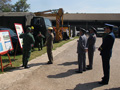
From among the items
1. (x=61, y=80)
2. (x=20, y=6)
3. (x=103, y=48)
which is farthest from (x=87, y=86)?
(x=20, y=6)

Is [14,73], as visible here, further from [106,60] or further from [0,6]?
[0,6]

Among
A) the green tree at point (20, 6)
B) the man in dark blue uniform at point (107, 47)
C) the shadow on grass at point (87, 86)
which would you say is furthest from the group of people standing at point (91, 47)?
the green tree at point (20, 6)

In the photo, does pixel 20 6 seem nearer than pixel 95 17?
No

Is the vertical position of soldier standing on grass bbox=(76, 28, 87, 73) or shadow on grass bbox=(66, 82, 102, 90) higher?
soldier standing on grass bbox=(76, 28, 87, 73)

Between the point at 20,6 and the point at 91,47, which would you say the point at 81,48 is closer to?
the point at 91,47

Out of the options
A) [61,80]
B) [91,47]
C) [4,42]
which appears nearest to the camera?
[61,80]

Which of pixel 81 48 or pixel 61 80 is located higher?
pixel 81 48

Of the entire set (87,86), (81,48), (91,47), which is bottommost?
(87,86)

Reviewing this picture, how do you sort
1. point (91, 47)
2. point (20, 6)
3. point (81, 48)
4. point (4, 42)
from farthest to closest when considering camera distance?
point (20, 6) < point (91, 47) < point (4, 42) < point (81, 48)

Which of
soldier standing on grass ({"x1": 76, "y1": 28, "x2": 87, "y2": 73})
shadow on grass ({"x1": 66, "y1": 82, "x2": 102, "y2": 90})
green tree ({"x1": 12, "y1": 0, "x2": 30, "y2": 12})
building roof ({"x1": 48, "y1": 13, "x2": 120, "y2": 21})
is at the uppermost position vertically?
green tree ({"x1": 12, "y1": 0, "x2": 30, "y2": 12})

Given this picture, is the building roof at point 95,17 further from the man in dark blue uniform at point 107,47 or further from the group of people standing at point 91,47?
the man in dark blue uniform at point 107,47

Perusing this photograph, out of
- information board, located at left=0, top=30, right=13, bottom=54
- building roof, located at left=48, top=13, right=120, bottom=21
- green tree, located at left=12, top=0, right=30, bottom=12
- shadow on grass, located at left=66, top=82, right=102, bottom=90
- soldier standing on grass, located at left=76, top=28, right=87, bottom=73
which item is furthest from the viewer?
green tree, located at left=12, top=0, right=30, bottom=12

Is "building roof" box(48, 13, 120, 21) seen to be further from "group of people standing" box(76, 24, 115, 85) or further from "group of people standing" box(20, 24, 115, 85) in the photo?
"group of people standing" box(76, 24, 115, 85)

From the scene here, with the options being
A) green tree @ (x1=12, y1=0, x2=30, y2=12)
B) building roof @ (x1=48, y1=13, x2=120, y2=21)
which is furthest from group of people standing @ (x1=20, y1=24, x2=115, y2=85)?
green tree @ (x1=12, y1=0, x2=30, y2=12)
